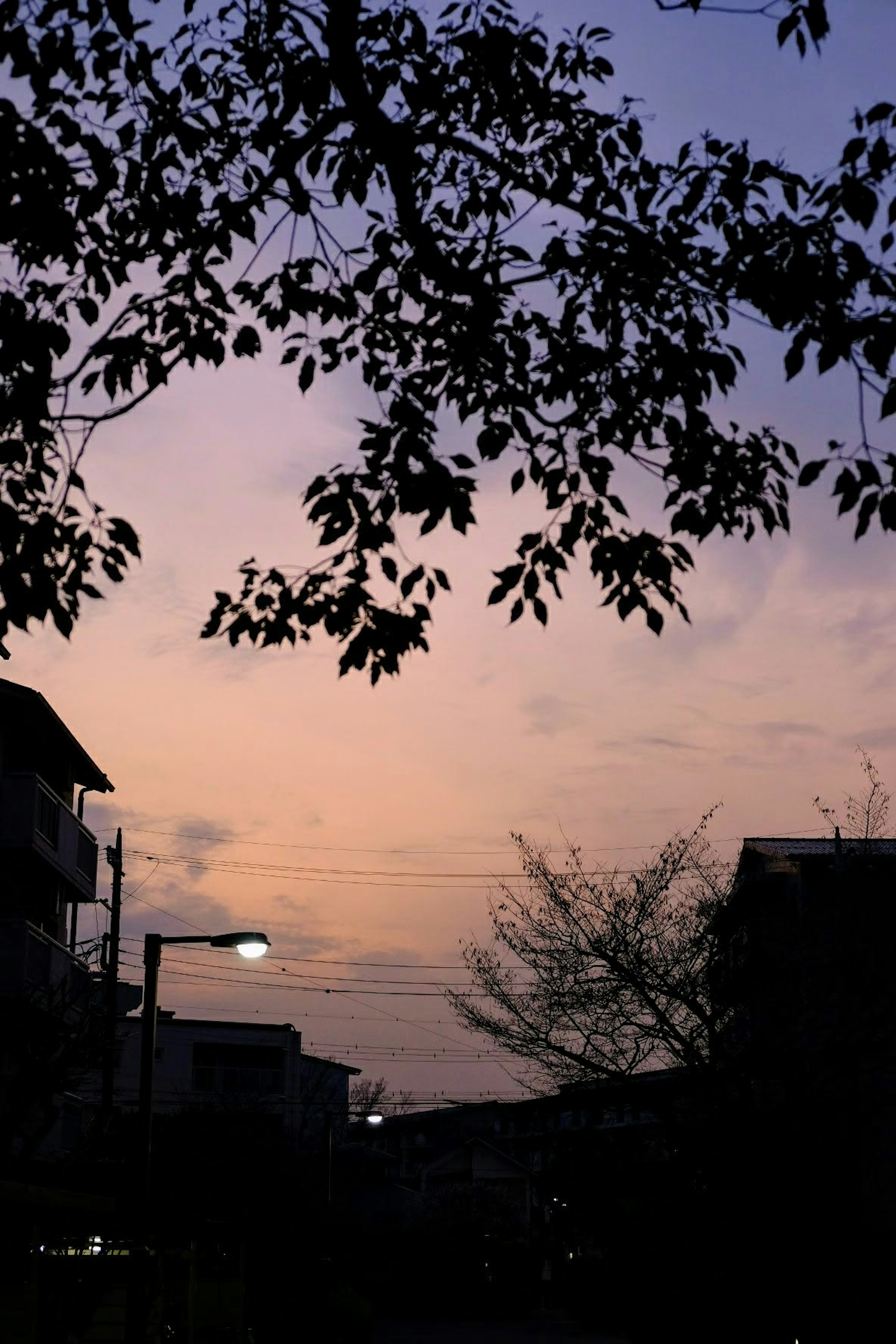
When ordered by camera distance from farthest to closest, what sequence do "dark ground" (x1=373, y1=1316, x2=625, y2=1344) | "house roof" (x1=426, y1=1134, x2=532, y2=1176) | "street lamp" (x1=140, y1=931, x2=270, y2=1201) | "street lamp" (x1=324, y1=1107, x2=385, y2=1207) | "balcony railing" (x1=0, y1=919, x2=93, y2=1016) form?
"house roof" (x1=426, y1=1134, x2=532, y2=1176) < "street lamp" (x1=324, y1=1107, x2=385, y2=1207) < "dark ground" (x1=373, y1=1316, x2=625, y2=1344) < "balcony railing" (x1=0, y1=919, x2=93, y2=1016) < "street lamp" (x1=140, y1=931, x2=270, y2=1201)

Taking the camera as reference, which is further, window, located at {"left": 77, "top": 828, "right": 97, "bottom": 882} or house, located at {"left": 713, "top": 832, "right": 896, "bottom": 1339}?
window, located at {"left": 77, "top": 828, "right": 97, "bottom": 882}

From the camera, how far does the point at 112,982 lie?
41156 mm

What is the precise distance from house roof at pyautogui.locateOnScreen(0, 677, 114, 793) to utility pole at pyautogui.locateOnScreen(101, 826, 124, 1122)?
13.5ft

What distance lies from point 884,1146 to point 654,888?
26.7 ft

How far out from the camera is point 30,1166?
30.9 metres

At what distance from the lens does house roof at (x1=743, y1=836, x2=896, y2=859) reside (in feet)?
129

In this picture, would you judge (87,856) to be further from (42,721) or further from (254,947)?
(254,947)

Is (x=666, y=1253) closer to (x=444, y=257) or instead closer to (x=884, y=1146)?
(x=884, y=1146)

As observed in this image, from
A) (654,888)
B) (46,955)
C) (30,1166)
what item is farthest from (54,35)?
(654,888)

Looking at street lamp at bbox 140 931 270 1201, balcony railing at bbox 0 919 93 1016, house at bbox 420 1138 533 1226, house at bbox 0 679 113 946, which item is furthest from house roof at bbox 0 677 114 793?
house at bbox 420 1138 533 1226

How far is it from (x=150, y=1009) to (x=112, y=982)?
20468 mm

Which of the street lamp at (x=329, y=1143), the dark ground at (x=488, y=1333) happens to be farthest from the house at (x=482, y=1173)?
the dark ground at (x=488, y=1333)

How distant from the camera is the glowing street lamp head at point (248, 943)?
2184 cm

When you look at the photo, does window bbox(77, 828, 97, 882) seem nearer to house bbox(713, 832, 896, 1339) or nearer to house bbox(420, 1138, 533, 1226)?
house bbox(713, 832, 896, 1339)
